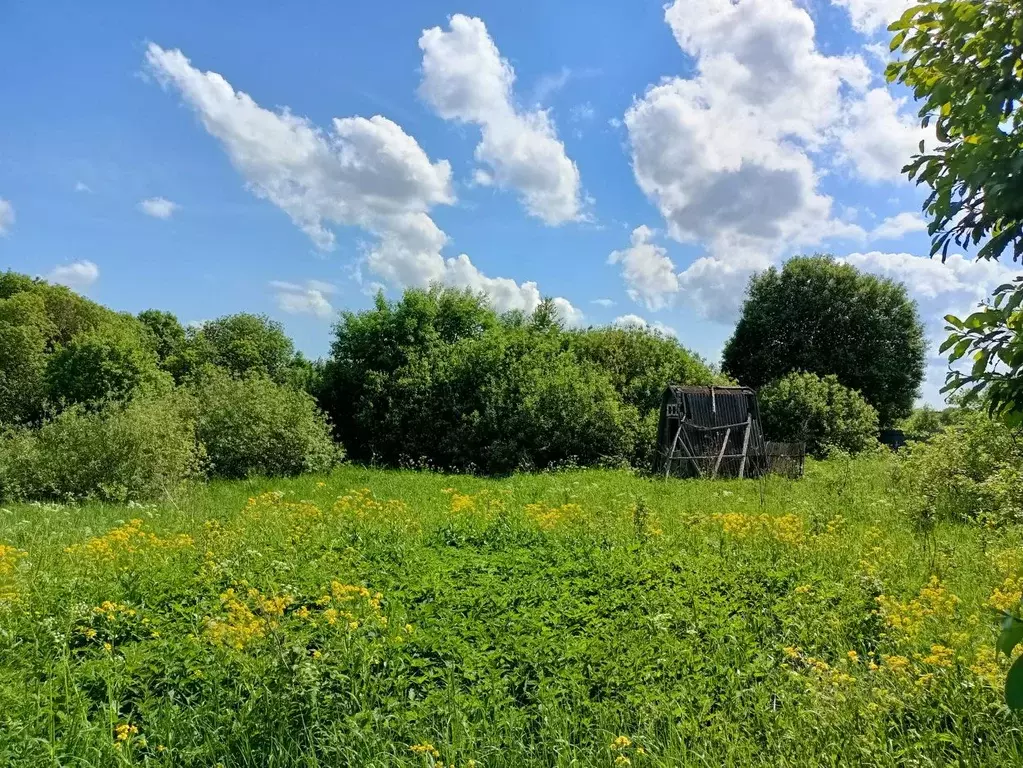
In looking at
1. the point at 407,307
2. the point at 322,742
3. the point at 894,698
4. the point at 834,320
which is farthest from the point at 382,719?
the point at 834,320

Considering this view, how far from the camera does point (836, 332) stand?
31062mm

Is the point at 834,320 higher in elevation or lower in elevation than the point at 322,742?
higher

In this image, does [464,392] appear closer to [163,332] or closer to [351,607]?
[351,607]

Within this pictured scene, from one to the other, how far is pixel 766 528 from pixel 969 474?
455 cm

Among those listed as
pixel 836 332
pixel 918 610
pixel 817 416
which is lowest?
pixel 918 610

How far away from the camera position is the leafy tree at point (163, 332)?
38.1 m

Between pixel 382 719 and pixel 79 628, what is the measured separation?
2665 millimetres

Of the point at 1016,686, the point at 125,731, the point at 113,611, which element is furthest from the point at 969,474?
the point at 113,611

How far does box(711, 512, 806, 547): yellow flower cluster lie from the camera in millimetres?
7383

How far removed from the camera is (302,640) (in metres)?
4.39

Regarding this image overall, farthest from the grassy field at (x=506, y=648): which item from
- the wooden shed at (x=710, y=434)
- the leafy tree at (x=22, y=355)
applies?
the leafy tree at (x=22, y=355)

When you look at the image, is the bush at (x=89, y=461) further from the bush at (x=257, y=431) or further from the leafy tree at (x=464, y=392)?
the leafy tree at (x=464, y=392)

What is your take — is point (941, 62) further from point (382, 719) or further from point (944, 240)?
point (382, 719)

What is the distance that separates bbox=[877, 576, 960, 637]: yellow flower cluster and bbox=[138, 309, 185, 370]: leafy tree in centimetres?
3822
